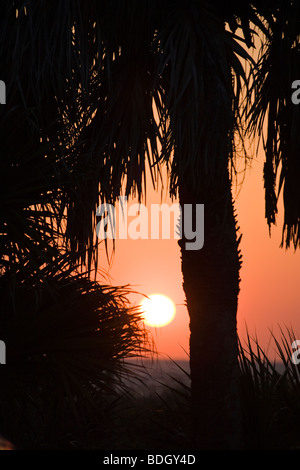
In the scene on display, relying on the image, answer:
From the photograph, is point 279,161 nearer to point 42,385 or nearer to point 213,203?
point 213,203

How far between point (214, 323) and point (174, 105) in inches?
79.4

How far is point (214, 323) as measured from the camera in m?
5.74

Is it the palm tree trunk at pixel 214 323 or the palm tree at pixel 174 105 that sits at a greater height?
the palm tree at pixel 174 105

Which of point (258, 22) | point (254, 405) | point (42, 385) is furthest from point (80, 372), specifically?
→ point (258, 22)

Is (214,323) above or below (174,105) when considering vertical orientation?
below

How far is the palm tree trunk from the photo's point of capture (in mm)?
5641

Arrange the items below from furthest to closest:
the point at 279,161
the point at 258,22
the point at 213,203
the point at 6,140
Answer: the point at 279,161 → the point at 258,22 → the point at 213,203 → the point at 6,140

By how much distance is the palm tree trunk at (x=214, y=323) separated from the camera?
5.64m

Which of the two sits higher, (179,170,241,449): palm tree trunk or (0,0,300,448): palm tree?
A: (0,0,300,448): palm tree

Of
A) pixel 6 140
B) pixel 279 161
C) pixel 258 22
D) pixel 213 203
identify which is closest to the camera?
pixel 6 140

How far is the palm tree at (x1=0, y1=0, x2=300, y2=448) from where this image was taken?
5.42m

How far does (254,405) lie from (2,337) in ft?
8.88

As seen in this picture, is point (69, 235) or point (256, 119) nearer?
point (256, 119)

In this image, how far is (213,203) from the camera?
5988 millimetres
